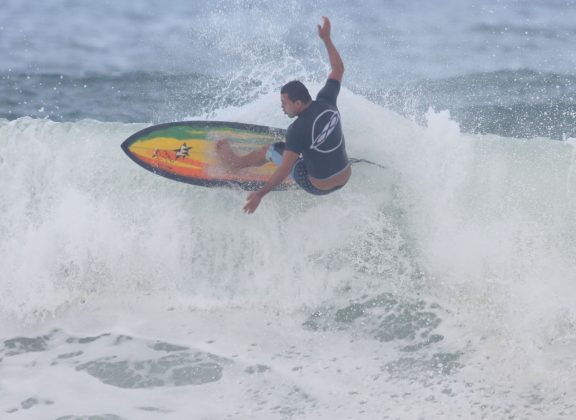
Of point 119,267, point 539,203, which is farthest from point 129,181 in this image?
point 539,203

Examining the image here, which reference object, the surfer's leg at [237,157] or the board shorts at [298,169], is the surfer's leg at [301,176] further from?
the surfer's leg at [237,157]

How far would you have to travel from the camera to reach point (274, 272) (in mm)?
7371

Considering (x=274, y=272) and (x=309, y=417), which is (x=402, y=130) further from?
(x=309, y=417)

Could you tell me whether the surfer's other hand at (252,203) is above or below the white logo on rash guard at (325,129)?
below

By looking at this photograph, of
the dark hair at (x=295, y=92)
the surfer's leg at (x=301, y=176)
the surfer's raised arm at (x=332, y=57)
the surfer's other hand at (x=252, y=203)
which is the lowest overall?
the surfer's other hand at (x=252, y=203)

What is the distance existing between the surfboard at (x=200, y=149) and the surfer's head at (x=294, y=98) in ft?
4.33

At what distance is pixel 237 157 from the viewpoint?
722cm

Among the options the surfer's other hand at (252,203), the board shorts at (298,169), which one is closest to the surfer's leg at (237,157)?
the board shorts at (298,169)

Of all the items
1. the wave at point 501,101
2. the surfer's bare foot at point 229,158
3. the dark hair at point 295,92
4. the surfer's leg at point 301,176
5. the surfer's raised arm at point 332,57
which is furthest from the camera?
the wave at point 501,101

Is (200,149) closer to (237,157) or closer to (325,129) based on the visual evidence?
(237,157)

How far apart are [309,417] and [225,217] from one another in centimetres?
229

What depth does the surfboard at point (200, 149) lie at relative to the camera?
7.23 metres

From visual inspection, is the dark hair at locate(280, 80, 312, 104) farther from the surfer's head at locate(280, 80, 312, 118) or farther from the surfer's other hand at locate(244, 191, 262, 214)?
the surfer's other hand at locate(244, 191, 262, 214)

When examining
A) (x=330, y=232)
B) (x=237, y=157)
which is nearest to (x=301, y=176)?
(x=237, y=157)
